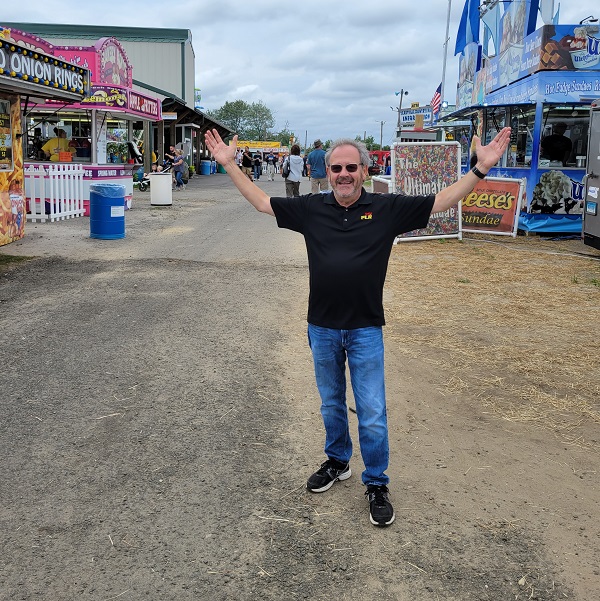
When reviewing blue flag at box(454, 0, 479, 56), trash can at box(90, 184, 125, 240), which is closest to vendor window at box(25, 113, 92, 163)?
trash can at box(90, 184, 125, 240)

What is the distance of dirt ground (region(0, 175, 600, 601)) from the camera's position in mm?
2920

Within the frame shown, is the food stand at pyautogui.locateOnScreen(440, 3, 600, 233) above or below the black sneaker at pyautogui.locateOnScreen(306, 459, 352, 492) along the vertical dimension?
above

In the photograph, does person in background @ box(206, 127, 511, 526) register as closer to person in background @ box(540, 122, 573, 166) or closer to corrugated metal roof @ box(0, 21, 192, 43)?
person in background @ box(540, 122, 573, 166)

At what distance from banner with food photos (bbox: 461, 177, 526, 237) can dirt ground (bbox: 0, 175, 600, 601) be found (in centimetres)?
593

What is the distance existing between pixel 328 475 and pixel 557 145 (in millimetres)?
12849

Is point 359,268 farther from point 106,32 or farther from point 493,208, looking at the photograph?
point 106,32

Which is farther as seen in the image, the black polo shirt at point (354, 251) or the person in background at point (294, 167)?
the person in background at point (294, 167)

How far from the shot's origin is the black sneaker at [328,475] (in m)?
3.60

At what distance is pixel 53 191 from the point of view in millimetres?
15891

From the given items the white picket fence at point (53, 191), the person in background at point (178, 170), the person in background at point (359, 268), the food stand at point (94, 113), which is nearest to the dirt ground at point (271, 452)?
the person in background at point (359, 268)

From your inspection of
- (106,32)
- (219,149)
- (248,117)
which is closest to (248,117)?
(248,117)

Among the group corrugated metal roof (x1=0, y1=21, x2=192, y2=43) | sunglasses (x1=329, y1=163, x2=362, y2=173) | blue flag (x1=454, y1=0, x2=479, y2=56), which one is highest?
corrugated metal roof (x1=0, y1=21, x2=192, y2=43)

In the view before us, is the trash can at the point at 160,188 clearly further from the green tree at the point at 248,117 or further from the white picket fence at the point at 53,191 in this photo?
the green tree at the point at 248,117

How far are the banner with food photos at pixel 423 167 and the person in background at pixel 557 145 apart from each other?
265cm
